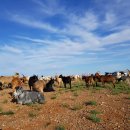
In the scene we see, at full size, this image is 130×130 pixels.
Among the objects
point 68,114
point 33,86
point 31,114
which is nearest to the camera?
point 68,114

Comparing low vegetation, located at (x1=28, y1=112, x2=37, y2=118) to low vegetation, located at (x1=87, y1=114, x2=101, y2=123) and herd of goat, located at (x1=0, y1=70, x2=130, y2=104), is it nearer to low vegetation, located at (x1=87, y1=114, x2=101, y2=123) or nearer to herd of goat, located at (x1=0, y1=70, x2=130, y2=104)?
herd of goat, located at (x1=0, y1=70, x2=130, y2=104)

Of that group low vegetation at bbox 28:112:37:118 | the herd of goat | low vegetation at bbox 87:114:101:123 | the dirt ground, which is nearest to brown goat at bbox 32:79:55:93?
the herd of goat

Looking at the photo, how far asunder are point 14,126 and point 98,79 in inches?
700

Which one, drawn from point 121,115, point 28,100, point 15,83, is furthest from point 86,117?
point 15,83

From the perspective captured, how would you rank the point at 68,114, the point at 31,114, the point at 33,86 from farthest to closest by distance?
the point at 33,86
the point at 31,114
the point at 68,114

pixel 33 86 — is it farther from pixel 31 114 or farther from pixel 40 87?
pixel 31 114

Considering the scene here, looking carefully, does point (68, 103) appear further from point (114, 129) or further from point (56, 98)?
point (114, 129)

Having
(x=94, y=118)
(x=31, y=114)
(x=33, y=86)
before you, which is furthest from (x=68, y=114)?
(x=33, y=86)

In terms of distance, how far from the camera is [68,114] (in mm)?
18594

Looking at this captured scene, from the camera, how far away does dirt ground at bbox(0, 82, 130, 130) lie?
1664cm

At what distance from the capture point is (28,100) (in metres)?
22.2

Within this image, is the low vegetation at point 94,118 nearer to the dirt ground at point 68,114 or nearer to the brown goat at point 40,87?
the dirt ground at point 68,114

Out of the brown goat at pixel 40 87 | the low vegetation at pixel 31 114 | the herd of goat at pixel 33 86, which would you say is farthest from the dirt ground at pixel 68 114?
the brown goat at pixel 40 87

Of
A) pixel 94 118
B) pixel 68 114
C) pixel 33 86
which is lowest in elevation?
pixel 94 118
